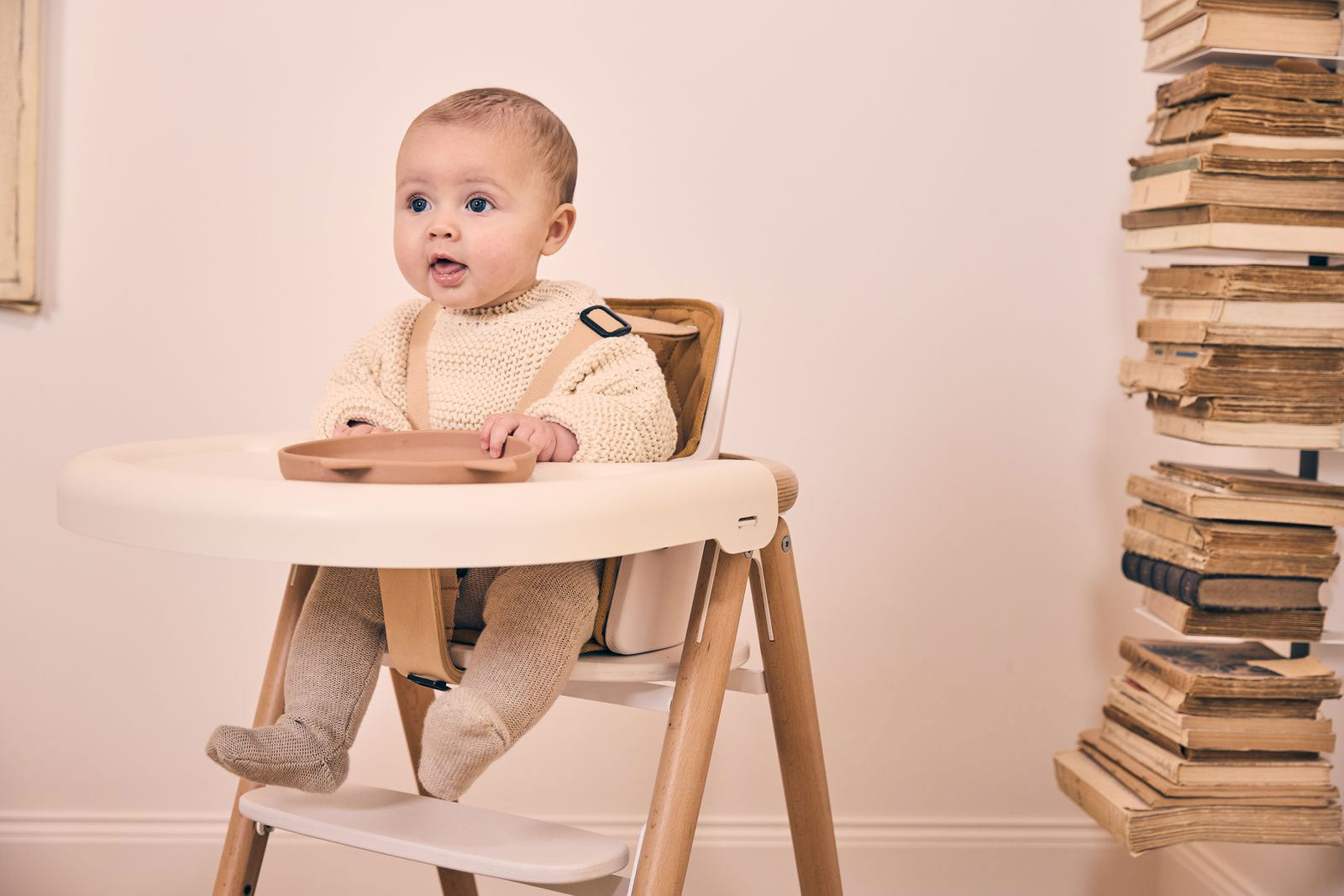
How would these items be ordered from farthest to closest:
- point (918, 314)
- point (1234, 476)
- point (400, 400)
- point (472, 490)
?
point (918, 314)
point (1234, 476)
point (400, 400)
point (472, 490)

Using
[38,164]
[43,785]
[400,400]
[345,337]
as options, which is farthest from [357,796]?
[38,164]

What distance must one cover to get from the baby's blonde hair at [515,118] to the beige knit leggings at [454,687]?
14.0 inches

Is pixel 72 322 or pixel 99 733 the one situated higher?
pixel 72 322

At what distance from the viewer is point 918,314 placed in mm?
1688

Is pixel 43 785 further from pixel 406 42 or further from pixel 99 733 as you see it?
pixel 406 42

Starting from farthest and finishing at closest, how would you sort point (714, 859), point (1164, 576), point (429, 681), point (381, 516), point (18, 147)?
point (714, 859), point (18, 147), point (1164, 576), point (429, 681), point (381, 516)

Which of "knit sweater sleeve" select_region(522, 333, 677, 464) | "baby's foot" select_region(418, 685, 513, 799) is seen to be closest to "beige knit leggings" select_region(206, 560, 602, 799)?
"baby's foot" select_region(418, 685, 513, 799)

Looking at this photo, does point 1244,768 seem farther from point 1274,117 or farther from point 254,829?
point 254,829

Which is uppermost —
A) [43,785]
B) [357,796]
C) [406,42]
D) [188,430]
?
[406,42]

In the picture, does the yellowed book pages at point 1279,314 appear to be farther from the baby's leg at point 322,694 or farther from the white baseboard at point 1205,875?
the baby's leg at point 322,694

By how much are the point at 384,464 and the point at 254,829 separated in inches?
18.0

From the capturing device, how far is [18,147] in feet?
5.10

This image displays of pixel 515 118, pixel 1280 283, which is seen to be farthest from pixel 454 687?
pixel 1280 283

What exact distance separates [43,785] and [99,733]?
10 cm
